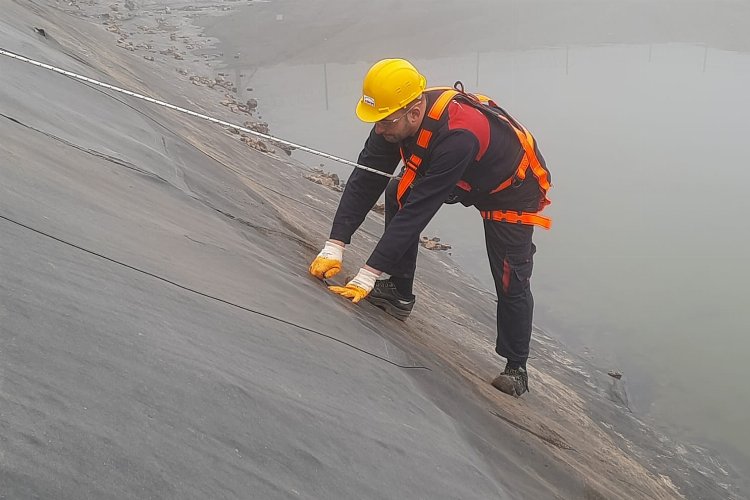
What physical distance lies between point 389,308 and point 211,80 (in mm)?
12750

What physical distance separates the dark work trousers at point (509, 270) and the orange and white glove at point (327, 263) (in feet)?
1.15

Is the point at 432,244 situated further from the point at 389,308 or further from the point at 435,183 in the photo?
the point at 435,183

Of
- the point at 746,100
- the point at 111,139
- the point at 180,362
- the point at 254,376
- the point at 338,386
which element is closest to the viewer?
the point at 180,362

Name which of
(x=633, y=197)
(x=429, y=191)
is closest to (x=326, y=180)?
(x=633, y=197)

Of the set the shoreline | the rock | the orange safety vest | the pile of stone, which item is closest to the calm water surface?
the rock

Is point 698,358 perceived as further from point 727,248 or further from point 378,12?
point 378,12

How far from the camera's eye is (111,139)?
13.3 ft

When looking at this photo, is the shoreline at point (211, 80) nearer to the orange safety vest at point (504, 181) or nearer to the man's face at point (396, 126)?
the orange safety vest at point (504, 181)

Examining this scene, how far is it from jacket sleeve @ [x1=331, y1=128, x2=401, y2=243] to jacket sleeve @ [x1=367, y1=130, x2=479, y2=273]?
32cm

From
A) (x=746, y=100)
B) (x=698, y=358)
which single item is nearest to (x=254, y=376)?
(x=698, y=358)

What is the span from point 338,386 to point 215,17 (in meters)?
25.0

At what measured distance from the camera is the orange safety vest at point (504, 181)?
3.23 metres

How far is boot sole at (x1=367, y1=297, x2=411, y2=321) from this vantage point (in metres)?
3.86

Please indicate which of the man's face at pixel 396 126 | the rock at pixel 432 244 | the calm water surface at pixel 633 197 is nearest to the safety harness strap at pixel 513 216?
the man's face at pixel 396 126
